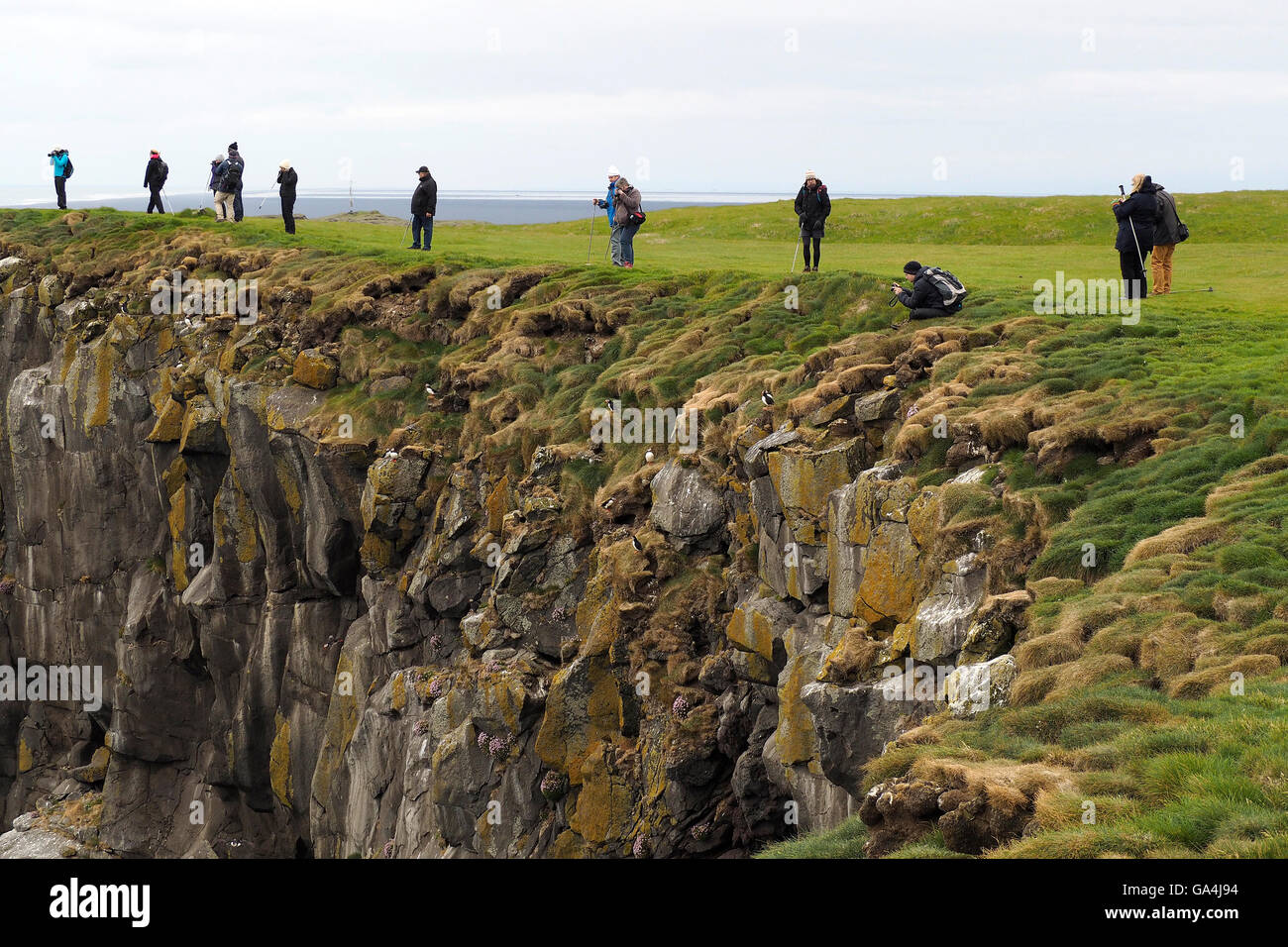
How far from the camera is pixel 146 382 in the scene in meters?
53.3

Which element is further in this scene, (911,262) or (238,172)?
(238,172)

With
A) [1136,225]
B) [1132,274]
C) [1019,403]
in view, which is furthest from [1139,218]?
[1019,403]

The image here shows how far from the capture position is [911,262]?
33.2m

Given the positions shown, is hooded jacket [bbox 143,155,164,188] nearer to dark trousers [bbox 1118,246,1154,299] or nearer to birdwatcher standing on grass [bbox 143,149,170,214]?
birdwatcher standing on grass [bbox 143,149,170,214]

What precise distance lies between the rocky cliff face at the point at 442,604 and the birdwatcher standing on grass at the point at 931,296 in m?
2.12

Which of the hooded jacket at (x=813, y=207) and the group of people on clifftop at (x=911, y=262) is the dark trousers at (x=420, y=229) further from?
the hooded jacket at (x=813, y=207)

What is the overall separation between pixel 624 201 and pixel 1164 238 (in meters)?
18.6

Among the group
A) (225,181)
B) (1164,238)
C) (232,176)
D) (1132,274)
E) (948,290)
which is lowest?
(948,290)

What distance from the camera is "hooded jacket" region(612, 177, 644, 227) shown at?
43844mm

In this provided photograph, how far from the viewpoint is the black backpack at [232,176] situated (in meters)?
59.1

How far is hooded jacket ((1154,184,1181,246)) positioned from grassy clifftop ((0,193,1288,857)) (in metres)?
2.00

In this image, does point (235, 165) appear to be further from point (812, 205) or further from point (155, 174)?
point (812, 205)

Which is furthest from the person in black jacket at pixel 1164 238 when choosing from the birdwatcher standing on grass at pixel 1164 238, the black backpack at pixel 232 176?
the black backpack at pixel 232 176
